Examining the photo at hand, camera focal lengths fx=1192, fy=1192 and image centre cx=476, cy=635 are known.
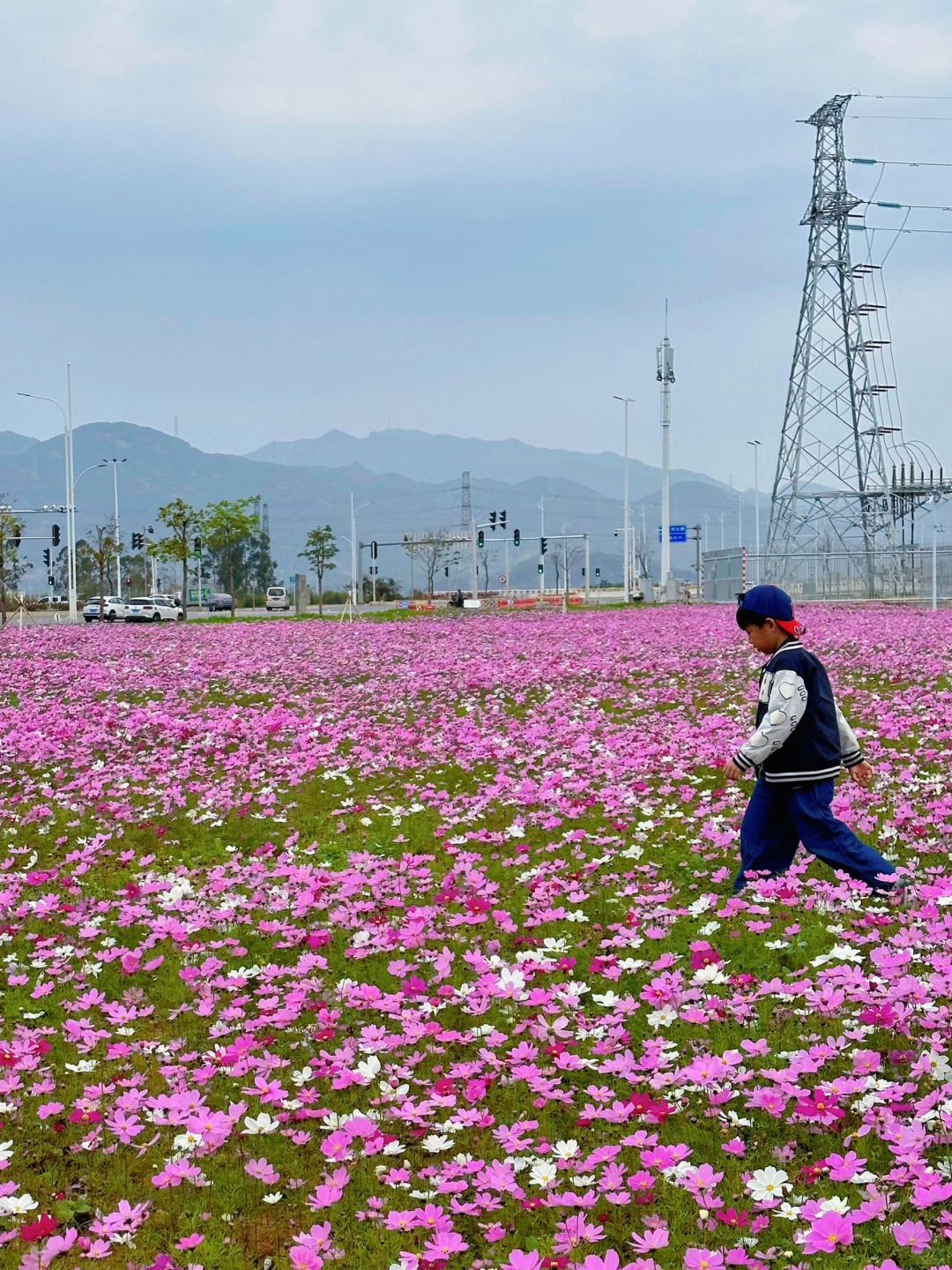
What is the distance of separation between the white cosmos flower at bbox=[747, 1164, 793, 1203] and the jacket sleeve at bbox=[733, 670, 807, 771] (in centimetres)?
287

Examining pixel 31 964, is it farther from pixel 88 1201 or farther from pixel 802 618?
pixel 802 618

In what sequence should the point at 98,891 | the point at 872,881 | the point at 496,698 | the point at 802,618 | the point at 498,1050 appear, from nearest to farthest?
the point at 498,1050, the point at 872,881, the point at 98,891, the point at 496,698, the point at 802,618

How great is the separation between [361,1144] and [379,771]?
23.8 ft

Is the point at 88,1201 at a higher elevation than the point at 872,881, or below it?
below

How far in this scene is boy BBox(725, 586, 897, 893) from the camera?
6.47 m

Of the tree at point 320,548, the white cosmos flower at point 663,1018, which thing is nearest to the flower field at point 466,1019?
the white cosmos flower at point 663,1018

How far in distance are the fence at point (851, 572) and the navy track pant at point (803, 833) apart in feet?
145

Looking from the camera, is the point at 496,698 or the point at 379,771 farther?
the point at 496,698

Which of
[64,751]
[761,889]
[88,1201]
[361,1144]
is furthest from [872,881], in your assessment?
[64,751]

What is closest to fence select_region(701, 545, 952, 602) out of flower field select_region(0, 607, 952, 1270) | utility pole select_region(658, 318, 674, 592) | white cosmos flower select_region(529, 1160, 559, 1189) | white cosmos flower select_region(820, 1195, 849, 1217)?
utility pole select_region(658, 318, 674, 592)

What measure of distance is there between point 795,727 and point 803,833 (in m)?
0.60

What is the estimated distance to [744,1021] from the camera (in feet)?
17.3

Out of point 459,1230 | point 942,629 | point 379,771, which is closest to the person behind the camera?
point 459,1230

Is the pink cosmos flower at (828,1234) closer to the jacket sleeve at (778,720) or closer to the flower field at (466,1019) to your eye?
the flower field at (466,1019)
